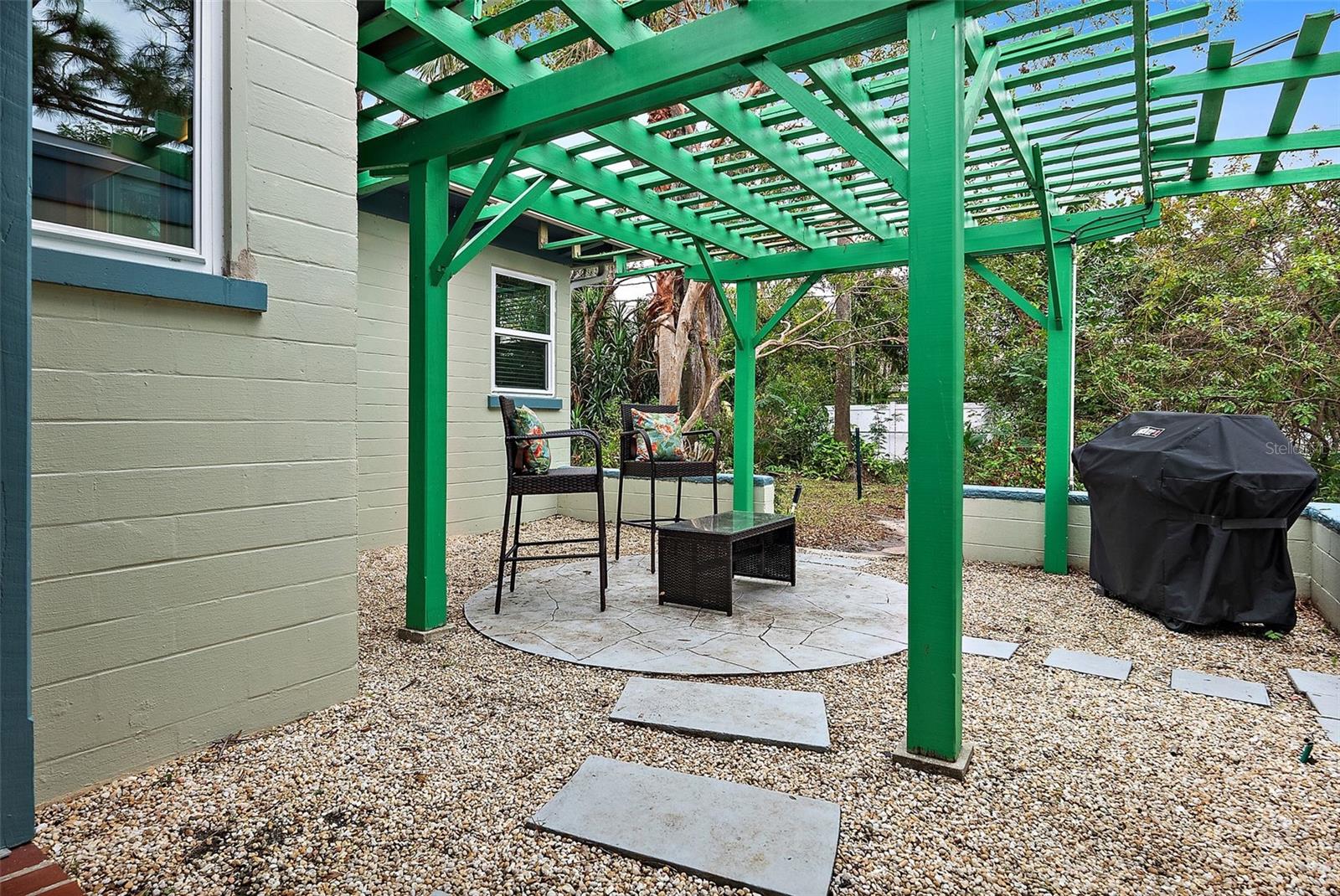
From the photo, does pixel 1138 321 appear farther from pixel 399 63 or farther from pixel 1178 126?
pixel 399 63

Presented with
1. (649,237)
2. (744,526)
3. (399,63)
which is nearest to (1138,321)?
(649,237)

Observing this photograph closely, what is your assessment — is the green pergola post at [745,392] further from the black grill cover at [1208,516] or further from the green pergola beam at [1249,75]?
the green pergola beam at [1249,75]

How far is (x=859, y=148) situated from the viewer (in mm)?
2475

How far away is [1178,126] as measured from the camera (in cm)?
341

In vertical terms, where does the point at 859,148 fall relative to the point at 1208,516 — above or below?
above

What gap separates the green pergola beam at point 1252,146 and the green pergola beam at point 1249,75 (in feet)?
2.11

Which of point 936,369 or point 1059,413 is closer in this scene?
point 936,369

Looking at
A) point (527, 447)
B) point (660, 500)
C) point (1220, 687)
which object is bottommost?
point (1220, 687)

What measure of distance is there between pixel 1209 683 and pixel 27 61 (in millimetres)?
3835

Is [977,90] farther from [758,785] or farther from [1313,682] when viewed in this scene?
[1313,682]

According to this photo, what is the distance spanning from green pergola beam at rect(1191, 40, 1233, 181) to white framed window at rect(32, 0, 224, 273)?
376 cm

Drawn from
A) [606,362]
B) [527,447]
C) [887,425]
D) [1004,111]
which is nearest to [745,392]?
[527,447]

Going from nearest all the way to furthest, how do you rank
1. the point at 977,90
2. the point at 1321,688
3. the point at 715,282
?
1. the point at 977,90
2. the point at 1321,688
3. the point at 715,282

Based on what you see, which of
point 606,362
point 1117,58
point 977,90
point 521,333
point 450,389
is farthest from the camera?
point 606,362
